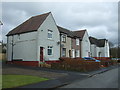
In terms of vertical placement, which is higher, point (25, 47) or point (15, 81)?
point (25, 47)

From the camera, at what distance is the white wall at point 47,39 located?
777 inches

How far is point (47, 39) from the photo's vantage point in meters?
21.1

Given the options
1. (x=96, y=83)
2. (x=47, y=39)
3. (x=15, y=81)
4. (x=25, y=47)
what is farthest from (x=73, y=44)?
(x=15, y=81)

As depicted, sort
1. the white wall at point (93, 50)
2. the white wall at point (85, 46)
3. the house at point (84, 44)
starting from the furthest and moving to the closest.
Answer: the white wall at point (93, 50) < the white wall at point (85, 46) < the house at point (84, 44)

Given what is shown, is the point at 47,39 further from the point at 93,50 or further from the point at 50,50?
the point at 93,50

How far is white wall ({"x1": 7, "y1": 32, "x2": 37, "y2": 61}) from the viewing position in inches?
774

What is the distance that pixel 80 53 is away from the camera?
3183 cm

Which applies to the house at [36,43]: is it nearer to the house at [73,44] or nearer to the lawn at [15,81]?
the house at [73,44]

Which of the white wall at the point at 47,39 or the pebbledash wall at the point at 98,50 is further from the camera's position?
the pebbledash wall at the point at 98,50

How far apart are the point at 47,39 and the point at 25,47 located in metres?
3.61

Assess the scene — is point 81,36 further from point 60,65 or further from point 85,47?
point 60,65

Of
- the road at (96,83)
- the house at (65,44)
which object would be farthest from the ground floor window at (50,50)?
the road at (96,83)

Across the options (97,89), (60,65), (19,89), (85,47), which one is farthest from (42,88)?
(85,47)

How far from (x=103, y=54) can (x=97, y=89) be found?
4197cm
